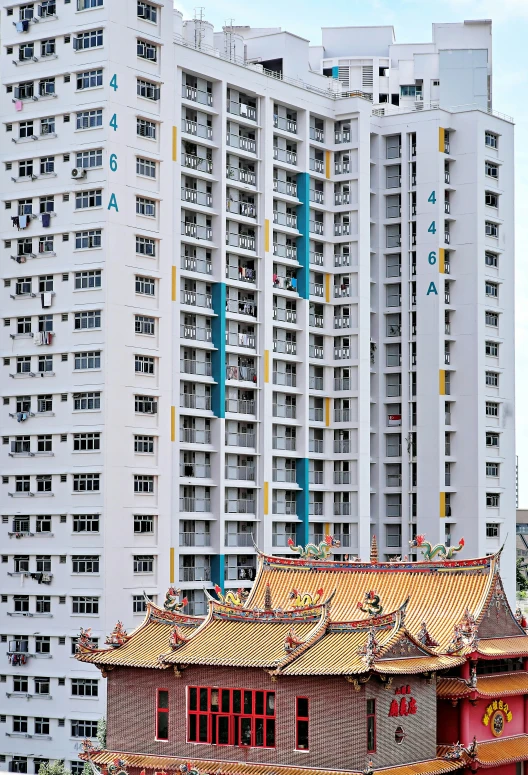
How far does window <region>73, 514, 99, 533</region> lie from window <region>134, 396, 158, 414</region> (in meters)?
6.07

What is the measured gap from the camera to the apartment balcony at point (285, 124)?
8706 centimetres

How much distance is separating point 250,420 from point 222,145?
52.1 feet

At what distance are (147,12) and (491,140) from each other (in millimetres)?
30380

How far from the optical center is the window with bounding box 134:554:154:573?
7156cm

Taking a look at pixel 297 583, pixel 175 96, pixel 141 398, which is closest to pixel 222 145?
pixel 175 96

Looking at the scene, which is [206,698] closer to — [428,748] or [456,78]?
[428,748]

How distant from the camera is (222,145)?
266 feet

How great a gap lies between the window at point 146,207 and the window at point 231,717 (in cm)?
3201

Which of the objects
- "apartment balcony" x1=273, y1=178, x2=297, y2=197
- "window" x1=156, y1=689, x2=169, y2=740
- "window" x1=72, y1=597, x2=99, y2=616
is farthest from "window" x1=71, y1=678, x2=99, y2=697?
"apartment balcony" x1=273, y1=178, x2=297, y2=197

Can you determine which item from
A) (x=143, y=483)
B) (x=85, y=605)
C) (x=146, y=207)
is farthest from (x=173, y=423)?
(x=146, y=207)

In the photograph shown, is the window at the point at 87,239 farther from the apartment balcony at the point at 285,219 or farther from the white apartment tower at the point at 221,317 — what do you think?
the apartment balcony at the point at 285,219

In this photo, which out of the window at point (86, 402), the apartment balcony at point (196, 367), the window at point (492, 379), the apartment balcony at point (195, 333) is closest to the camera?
the window at point (86, 402)

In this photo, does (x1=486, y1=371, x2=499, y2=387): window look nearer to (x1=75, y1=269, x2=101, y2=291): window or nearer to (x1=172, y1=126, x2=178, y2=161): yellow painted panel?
(x1=172, y1=126, x2=178, y2=161): yellow painted panel

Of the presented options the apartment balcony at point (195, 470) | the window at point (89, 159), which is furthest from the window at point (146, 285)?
the apartment balcony at point (195, 470)
